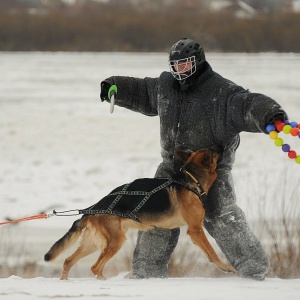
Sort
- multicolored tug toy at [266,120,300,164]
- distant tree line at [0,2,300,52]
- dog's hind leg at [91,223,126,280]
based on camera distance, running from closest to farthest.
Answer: multicolored tug toy at [266,120,300,164], dog's hind leg at [91,223,126,280], distant tree line at [0,2,300,52]

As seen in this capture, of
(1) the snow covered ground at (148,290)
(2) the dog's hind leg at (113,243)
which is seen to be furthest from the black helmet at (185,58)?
(1) the snow covered ground at (148,290)

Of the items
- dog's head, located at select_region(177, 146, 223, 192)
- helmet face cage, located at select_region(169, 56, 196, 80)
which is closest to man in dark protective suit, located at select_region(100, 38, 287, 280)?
helmet face cage, located at select_region(169, 56, 196, 80)

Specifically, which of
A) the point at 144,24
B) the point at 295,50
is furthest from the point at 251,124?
the point at 144,24

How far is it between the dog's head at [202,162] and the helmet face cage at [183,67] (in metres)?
0.41

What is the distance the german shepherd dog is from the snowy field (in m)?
0.18

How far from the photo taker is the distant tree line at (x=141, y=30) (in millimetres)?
26094

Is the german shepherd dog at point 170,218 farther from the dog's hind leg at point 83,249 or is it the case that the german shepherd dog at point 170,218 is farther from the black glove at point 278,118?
the black glove at point 278,118

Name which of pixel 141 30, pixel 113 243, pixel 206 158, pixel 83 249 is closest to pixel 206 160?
pixel 206 158

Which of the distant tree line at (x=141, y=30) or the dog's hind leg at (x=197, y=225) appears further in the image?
the distant tree line at (x=141, y=30)

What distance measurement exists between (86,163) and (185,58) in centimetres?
687

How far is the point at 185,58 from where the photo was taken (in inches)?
154

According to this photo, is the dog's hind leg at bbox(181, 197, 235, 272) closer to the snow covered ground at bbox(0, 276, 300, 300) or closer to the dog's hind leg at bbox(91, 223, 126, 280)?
the snow covered ground at bbox(0, 276, 300, 300)

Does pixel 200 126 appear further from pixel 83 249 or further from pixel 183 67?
pixel 83 249

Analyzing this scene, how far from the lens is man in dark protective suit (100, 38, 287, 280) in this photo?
13.0ft
